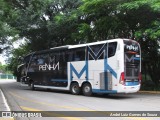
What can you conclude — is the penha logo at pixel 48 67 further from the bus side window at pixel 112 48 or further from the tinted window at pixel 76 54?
the bus side window at pixel 112 48

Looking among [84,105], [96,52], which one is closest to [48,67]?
[96,52]

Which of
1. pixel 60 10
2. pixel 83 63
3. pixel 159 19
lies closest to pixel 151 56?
pixel 159 19

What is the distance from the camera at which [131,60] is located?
61.8 ft

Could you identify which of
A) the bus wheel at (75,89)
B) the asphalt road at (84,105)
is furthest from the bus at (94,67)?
the asphalt road at (84,105)

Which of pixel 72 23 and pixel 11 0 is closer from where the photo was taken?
pixel 11 0

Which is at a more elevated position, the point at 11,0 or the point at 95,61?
the point at 11,0

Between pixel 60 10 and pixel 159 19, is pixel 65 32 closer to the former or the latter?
pixel 60 10

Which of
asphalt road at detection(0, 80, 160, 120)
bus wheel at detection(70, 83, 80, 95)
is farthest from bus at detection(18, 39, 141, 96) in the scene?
asphalt road at detection(0, 80, 160, 120)

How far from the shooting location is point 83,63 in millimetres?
21047

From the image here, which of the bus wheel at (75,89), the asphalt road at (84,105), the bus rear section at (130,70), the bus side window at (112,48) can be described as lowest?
the asphalt road at (84,105)

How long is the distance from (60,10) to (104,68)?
1346 centimetres

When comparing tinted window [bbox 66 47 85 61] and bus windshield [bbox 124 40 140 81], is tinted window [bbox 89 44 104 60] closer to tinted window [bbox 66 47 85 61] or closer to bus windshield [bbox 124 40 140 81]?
tinted window [bbox 66 47 85 61]

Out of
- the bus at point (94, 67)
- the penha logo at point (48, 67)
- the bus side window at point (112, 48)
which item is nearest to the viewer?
the bus at point (94, 67)

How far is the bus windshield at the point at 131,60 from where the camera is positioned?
18.6m
